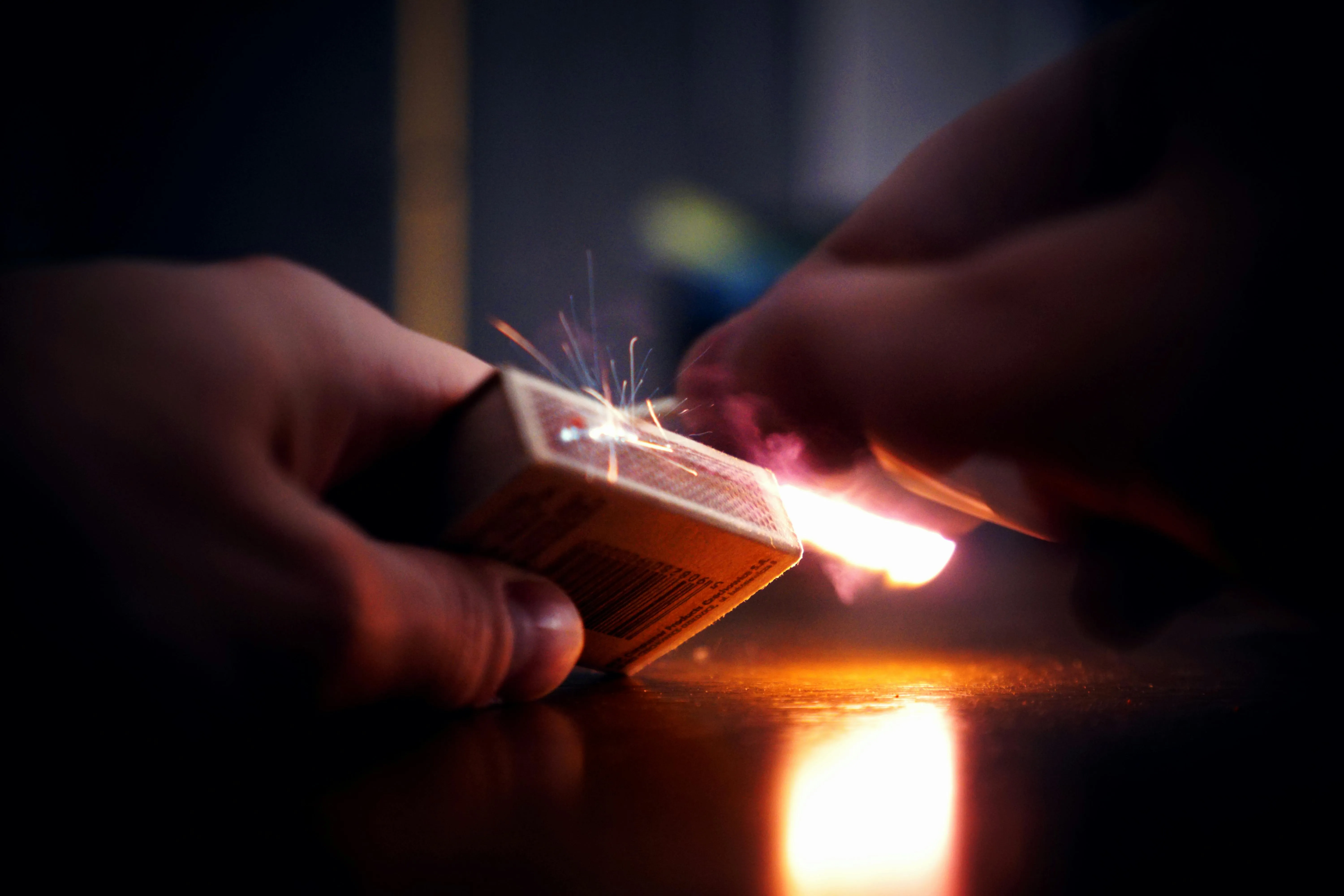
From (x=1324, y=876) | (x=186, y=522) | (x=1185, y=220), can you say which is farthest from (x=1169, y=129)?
(x=186, y=522)

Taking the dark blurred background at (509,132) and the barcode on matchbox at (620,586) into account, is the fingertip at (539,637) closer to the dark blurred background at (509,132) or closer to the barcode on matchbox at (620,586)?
the barcode on matchbox at (620,586)

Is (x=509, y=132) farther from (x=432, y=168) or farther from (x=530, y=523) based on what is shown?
(x=530, y=523)

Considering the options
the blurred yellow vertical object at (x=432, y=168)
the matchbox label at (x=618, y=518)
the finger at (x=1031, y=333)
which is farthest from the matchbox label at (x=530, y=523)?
the blurred yellow vertical object at (x=432, y=168)

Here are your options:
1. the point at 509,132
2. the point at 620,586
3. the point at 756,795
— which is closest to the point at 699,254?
the point at 509,132

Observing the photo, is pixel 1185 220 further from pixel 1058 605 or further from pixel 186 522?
pixel 1058 605

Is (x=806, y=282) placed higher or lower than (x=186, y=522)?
higher

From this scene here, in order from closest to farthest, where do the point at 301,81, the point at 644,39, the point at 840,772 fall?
1. the point at 840,772
2. the point at 301,81
3. the point at 644,39
